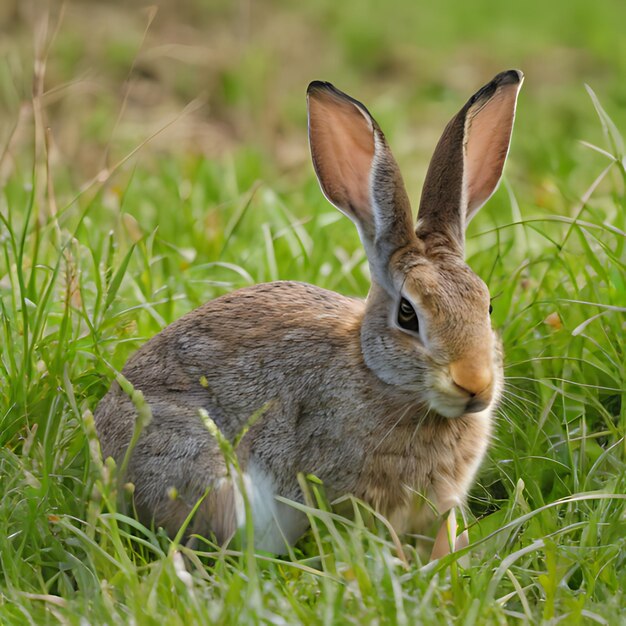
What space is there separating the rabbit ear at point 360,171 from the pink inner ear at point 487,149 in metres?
0.38

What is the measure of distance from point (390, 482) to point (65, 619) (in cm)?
125

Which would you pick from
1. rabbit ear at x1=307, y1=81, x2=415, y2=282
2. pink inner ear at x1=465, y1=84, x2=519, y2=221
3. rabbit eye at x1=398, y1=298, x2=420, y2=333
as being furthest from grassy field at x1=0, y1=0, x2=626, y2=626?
rabbit ear at x1=307, y1=81, x2=415, y2=282

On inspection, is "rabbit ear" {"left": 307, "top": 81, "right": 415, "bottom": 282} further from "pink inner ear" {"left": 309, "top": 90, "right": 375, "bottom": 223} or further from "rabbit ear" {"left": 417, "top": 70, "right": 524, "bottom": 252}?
"rabbit ear" {"left": 417, "top": 70, "right": 524, "bottom": 252}

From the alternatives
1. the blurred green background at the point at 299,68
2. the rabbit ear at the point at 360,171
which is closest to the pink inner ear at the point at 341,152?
the rabbit ear at the point at 360,171

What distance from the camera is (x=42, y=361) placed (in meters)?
4.42

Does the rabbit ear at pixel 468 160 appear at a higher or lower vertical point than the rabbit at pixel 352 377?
higher

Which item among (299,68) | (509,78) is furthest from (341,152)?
(299,68)

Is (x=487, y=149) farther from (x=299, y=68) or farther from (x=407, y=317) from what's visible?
(x=299, y=68)

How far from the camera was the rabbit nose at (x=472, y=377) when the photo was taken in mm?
3553

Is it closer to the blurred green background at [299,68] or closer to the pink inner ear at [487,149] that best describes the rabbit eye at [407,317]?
the pink inner ear at [487,149]

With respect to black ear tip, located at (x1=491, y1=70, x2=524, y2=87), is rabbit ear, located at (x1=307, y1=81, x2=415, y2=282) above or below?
below

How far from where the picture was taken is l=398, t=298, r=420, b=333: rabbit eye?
12.4ft

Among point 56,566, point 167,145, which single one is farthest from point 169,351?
point 167,145

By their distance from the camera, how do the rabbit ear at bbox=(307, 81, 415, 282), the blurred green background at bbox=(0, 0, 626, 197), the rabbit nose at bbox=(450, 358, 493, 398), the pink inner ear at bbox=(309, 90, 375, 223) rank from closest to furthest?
the rabbit nose at bbox=(450, 358, 493, 398) → the rabbit ear at bbox=(307, 81, 415, 282) → the pink inner ear at bbox=(309, 90, 375, 223) → the blurred green background at bbox=(0, 0, 626, 197)
